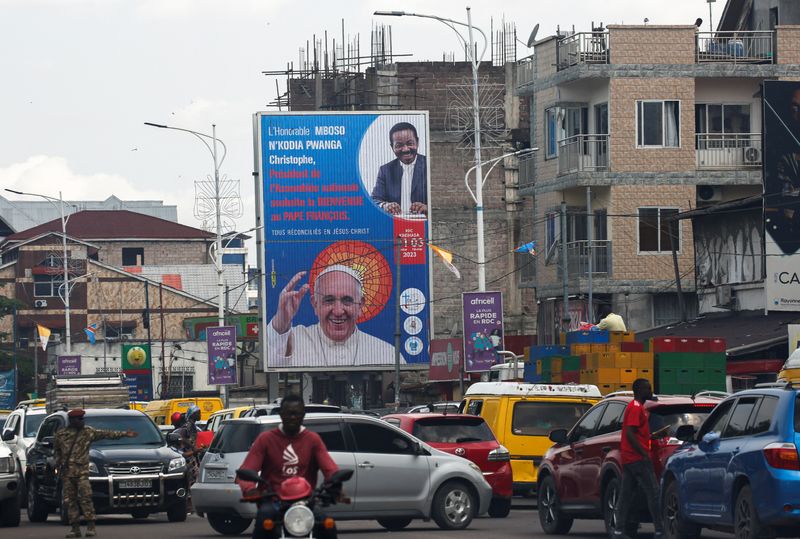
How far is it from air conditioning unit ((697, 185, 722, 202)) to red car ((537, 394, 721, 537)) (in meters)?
31.2

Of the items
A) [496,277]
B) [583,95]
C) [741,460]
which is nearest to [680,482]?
[741,460]

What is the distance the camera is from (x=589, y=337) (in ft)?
104

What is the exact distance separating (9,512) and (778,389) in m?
12.3

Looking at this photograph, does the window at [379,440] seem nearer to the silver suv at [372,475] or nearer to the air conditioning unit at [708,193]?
the silver suv at [372,475]

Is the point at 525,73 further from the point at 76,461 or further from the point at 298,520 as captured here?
the point at 298,520

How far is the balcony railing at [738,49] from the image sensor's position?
50719mm

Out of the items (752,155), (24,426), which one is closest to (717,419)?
(24,426)

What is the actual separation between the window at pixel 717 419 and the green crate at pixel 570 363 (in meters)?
14.7

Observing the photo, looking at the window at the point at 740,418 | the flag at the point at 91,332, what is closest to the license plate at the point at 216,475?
the window at the point at 740,418

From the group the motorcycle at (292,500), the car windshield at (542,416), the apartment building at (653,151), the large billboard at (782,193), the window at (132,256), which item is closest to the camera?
the motorcycle at (292,500)

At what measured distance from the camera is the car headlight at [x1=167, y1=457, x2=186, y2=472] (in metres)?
23.4

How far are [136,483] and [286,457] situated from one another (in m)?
13.1

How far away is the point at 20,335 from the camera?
9706 cm

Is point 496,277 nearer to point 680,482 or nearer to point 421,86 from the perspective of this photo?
point 421,86
